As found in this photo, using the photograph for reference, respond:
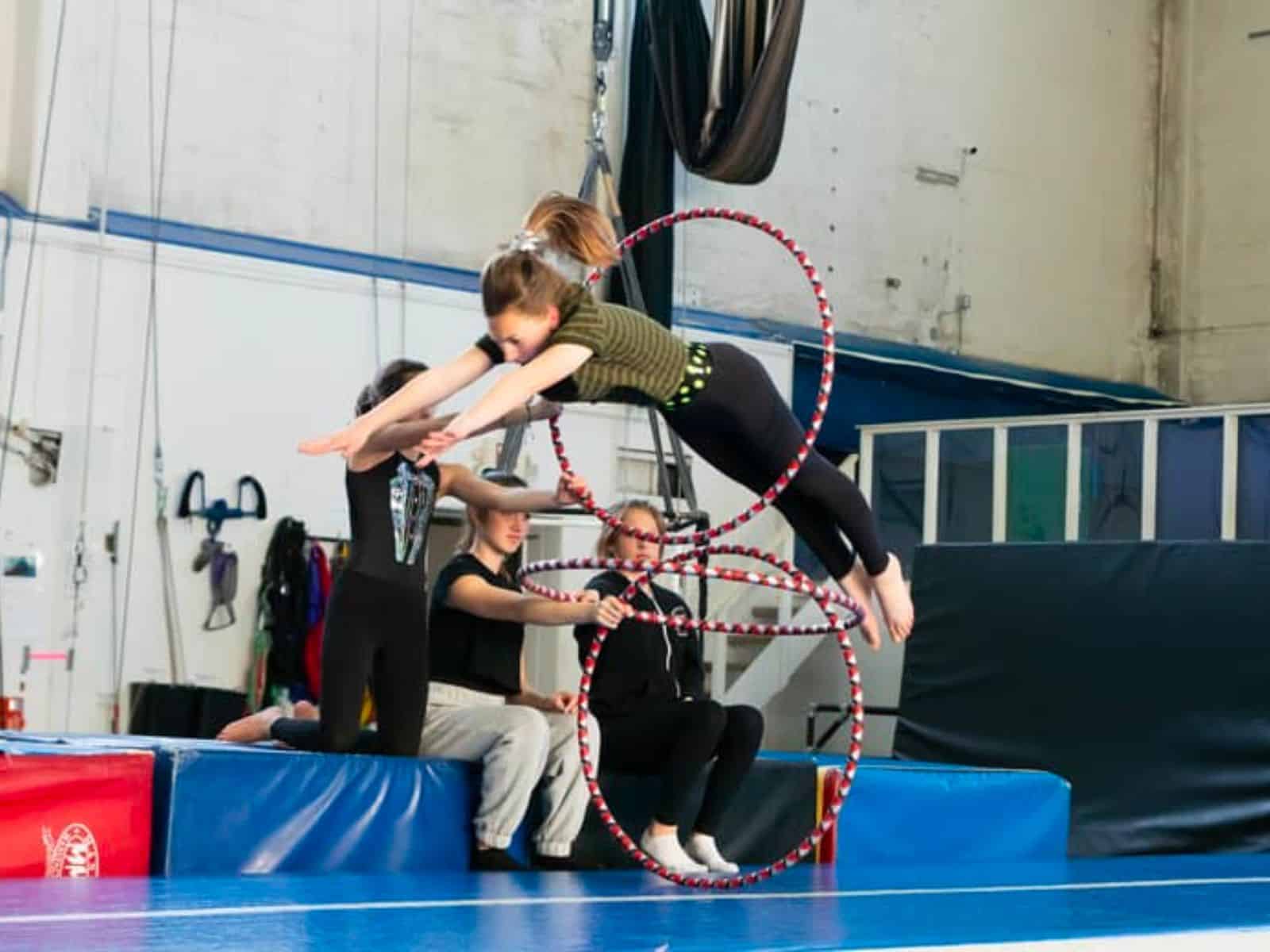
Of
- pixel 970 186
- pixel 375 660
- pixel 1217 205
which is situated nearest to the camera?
pixel 375 660

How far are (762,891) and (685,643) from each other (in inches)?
42.2

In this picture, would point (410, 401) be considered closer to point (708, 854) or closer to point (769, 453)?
point (769, 453)

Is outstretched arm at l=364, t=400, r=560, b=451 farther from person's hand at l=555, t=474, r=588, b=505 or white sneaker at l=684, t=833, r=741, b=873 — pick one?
white sneaker at l=684, t=833, r=741, b=873

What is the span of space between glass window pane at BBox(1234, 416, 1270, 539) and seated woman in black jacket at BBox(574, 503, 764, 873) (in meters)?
5.33

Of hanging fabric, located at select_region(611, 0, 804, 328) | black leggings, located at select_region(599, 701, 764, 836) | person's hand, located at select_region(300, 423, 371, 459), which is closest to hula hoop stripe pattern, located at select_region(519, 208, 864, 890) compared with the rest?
black leggings, located at select_region(599, 701, 764, 836)

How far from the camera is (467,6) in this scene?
32.0 ft

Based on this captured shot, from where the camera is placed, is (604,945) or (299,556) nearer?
(604,945)

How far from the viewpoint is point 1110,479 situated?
10.4m

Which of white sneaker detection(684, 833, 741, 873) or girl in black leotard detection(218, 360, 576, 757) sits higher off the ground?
girl in black leotard detection(218, 360, 576, 757)

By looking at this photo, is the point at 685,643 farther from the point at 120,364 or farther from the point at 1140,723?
the point at 120,364

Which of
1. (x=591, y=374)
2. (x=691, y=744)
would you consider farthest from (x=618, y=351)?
(x=691, y=744)

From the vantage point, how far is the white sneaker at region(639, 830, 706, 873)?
481 centimetres

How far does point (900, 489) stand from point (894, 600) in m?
6.24

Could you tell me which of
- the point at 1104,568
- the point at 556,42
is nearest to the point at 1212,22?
the point at 556,42
